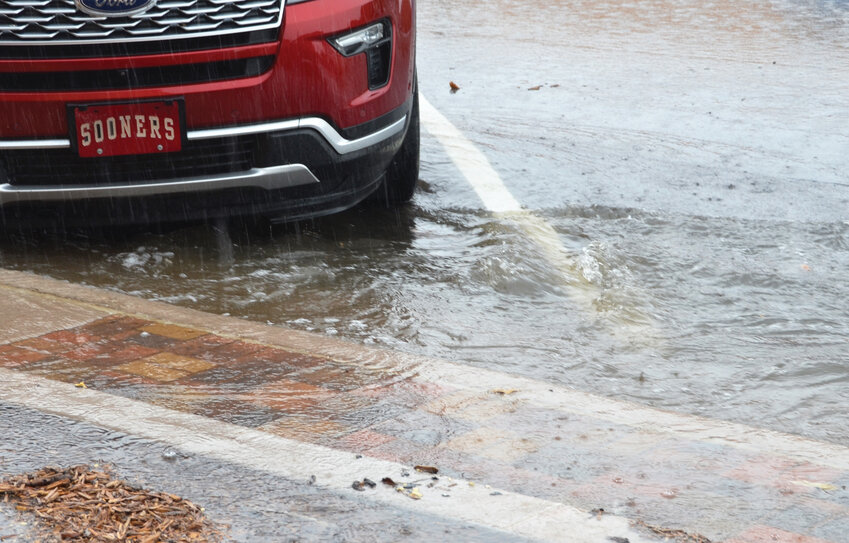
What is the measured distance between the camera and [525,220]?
5152 millimetres

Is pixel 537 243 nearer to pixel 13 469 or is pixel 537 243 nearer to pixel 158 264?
pixel 158 264

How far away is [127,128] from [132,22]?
1.24 ft

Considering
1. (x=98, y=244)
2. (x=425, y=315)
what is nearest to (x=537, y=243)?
(x=425, y=315)

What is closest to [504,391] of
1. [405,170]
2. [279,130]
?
[279,130]

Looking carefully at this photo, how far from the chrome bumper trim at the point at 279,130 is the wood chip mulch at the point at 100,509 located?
1.84m

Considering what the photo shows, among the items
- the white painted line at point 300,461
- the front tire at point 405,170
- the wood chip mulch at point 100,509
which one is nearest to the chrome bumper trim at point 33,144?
the white painted line at point 300,461

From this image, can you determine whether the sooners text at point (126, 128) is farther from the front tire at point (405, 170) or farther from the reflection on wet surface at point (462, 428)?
the front tire at point (405, 170)

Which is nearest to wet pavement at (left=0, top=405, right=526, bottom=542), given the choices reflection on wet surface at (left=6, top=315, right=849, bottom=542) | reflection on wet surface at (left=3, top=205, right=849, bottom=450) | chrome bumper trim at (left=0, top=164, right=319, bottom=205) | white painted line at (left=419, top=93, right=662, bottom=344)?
reflection on wet surface at (left=6, top=315, right=849, bottom=542)

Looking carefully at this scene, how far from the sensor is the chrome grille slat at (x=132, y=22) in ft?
12.8

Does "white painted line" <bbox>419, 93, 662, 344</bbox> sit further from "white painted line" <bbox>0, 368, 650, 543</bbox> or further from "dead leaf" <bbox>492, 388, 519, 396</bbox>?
"white painted line" <bbox>0, 368, 650, 543</bbox>

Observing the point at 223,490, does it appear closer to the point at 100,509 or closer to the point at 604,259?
the point at 100,509

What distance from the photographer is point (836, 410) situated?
345 cm

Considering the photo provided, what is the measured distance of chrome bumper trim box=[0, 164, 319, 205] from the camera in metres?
4.12

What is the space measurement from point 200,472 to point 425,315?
1649 mm
